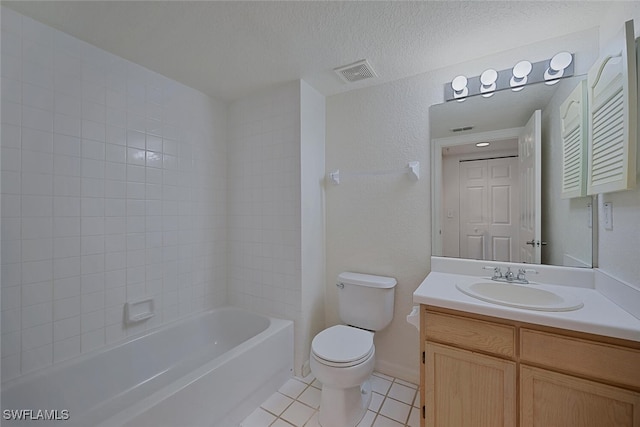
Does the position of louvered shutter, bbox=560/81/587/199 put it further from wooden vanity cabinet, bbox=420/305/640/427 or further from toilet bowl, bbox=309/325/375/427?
toilet bowl, bbox=309/325/375/427

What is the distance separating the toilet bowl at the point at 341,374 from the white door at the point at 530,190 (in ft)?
3.63

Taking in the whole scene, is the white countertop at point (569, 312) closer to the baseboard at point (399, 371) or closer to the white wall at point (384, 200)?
the white wall at point (384, 200)

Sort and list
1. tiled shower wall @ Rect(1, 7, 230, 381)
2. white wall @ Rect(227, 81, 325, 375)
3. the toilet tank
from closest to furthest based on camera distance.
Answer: tiled shower wall @ Rect(1, 7, 230, 381)
the toilet tank
white wall @ Rect(227, 81, 325, 375)

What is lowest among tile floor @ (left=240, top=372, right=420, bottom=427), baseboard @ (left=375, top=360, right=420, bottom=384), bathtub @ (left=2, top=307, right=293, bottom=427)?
tile floor @ (left=240, top=372, right=420, bottom=427)

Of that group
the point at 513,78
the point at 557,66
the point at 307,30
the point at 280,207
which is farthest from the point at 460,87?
the point at 280,207

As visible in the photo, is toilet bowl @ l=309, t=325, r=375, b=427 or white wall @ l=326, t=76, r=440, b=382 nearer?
toilet bowl @ l=309, t=325, r=375, b=427

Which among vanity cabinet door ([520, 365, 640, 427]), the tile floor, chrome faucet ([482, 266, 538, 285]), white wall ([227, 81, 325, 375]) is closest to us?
vanity cabinet door ([520, 365, 640, 427])

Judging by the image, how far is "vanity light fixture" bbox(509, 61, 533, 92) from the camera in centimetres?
156

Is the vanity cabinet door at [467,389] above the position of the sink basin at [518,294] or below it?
below

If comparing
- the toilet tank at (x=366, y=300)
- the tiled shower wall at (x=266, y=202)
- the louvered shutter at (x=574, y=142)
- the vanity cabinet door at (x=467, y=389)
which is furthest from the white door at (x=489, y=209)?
the tiled shower wall at (x=266, y=202)

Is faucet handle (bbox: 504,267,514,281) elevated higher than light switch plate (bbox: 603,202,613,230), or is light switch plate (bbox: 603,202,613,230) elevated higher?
light switch plate (bbox: 603,202,613,230)

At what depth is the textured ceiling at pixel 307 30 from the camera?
1286 mm

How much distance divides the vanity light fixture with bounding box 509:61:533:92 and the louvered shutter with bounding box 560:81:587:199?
9.9 inches

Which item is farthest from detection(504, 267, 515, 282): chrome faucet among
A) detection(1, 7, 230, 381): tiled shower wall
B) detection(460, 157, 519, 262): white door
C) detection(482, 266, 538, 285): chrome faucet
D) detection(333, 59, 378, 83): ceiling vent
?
detection(333, 59, 378, 83): ceiling vent
